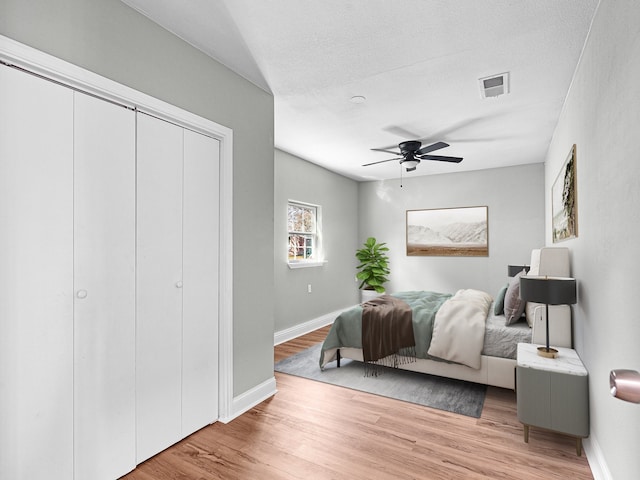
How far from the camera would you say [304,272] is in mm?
5348

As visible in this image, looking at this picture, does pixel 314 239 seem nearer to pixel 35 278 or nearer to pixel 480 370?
pixel 480 370

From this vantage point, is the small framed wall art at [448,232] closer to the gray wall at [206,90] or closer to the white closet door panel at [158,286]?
the gray wall at [206,90]

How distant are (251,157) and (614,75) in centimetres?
231

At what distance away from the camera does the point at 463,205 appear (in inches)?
239

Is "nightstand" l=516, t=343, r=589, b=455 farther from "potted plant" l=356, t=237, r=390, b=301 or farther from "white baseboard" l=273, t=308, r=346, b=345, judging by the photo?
Result: "potted plant" l=356, t=237, r=390, b=301

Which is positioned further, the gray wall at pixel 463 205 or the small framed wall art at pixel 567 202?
the gray wall at pixel 463 205

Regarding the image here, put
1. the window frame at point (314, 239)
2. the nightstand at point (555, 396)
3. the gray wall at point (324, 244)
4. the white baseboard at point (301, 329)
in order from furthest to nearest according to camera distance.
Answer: the window frame at point (314, 239), the gray wall at point (324, 244), the white baseboard at point (301, 329), the nightstand at point (555, 396)

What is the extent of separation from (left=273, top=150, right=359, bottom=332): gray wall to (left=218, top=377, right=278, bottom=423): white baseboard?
65.4 inches

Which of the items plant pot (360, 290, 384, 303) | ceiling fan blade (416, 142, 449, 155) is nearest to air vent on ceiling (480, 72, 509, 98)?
ceiling fan blade (416, 142, 449, 155)

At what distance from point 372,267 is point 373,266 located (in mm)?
29

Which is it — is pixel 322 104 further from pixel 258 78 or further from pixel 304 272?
pixel 304 272

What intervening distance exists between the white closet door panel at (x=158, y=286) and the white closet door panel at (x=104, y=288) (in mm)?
63

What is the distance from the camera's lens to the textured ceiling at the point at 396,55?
203 cm

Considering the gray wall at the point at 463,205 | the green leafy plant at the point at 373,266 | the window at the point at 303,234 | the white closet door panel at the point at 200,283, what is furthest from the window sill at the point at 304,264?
the white closet door panel at the point at 200,283
